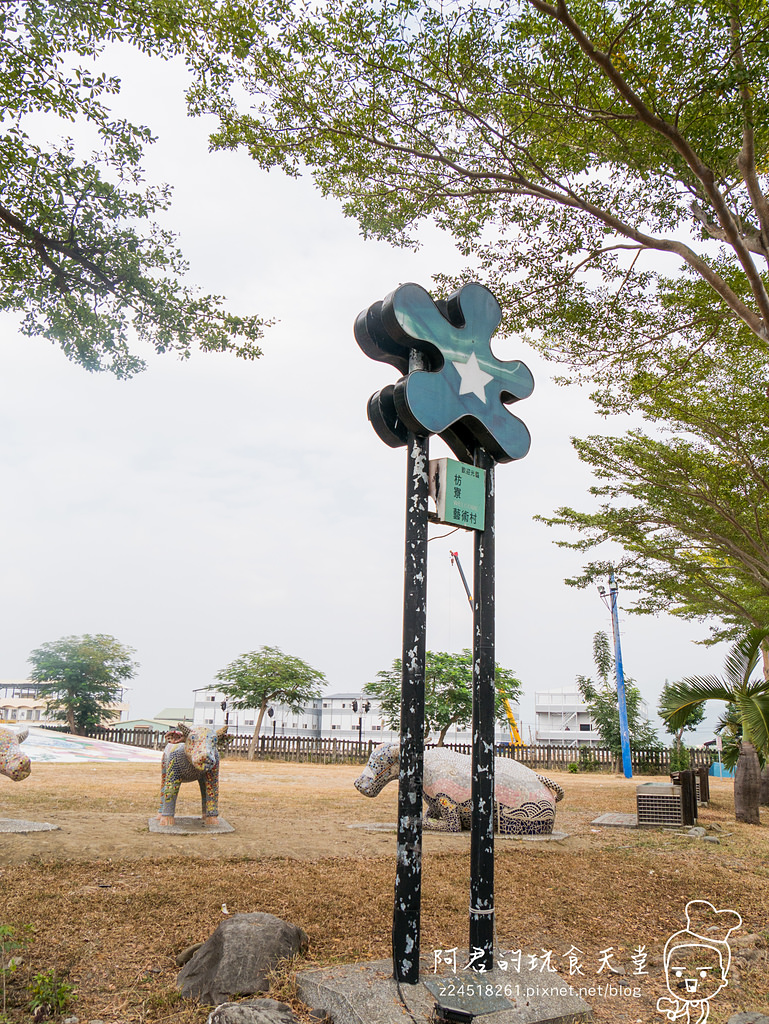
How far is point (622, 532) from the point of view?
1388 centimetres

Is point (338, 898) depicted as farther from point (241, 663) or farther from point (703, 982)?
point (241, 663)

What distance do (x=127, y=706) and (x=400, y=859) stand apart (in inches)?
2559

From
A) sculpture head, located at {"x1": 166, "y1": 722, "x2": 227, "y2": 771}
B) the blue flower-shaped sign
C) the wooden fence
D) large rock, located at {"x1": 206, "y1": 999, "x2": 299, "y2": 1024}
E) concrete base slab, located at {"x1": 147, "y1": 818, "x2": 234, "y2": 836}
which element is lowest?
→ the wooden fence

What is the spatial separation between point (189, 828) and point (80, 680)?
2651 cm

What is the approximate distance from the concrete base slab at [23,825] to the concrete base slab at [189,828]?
1.01m

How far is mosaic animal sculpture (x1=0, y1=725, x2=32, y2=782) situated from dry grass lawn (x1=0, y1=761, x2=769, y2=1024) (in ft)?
2.53

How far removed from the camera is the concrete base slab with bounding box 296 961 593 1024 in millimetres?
2941

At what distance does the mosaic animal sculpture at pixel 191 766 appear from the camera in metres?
7.83

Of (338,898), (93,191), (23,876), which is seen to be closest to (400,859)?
(338,898)

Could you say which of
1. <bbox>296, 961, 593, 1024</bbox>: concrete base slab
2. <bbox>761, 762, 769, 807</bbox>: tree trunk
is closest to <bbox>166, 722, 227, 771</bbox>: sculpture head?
<bbox>296, 961, 593, 1024</bbox>: concrete base slab

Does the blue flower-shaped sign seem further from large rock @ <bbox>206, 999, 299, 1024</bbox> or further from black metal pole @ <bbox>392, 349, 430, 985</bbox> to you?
large rock @ <bbox>206, 999, 299, 1024</bbox>

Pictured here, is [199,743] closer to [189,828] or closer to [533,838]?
[189,828]

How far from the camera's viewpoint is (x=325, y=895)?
16.1ft

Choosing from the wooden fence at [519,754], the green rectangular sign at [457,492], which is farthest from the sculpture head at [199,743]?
the wooden fence at [519,754]
